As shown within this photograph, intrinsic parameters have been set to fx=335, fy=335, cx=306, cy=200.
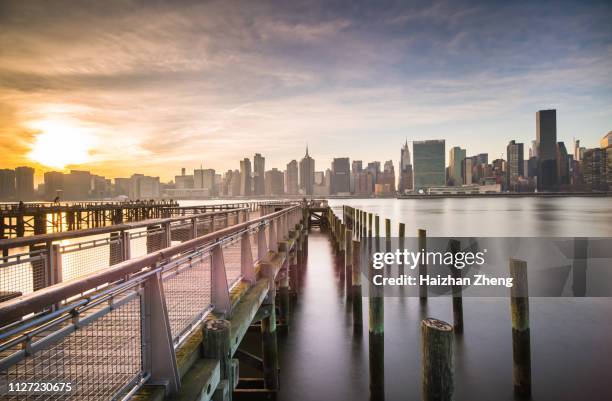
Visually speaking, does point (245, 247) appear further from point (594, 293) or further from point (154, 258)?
point (594, 293)

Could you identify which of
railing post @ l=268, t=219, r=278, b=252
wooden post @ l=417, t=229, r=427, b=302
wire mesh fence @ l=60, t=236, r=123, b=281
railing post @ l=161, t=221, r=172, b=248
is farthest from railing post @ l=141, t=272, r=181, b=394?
wooden post @ l=417, t=229, r=427, b=302

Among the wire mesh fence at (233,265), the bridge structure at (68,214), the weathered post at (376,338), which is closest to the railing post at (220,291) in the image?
the wire mesh fence at (233,265)

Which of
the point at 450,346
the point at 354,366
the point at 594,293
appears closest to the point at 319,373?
the point at 354,366

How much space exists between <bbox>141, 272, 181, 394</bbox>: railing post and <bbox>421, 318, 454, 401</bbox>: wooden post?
126 inches

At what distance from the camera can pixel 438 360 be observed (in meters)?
4.43

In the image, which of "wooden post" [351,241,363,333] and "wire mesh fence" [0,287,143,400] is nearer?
"wire mesh fence" [0,287,143,400]

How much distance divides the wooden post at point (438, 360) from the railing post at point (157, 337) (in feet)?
10.5

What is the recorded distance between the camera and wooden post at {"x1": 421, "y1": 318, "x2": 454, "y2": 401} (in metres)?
4.36

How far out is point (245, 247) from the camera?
644 cm

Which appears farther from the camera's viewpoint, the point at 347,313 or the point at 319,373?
the point at 347,313

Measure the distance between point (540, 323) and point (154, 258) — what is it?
15.5 metres

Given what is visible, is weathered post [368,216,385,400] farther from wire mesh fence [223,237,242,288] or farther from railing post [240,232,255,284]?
wire mesh fence [223,237,242,288]

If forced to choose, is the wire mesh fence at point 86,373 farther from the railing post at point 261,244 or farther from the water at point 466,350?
Answer: the water at point 466,350

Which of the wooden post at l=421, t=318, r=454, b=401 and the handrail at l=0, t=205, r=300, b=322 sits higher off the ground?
the handrail at l=0, t=205, r=300, b=322
